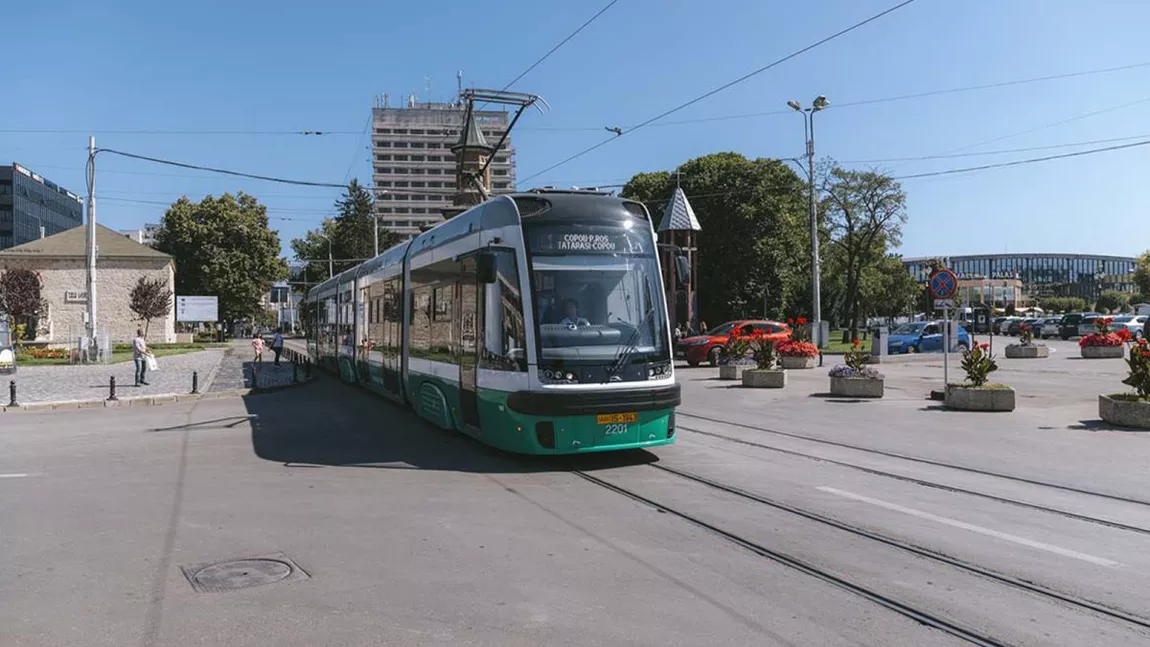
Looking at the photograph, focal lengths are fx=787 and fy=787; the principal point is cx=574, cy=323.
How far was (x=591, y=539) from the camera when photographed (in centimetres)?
645

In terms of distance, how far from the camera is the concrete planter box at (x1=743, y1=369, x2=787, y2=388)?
808 inches

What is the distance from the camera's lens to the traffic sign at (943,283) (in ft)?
57.3

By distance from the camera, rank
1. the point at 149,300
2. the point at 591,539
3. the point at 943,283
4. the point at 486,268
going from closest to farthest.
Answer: the point at 591,539 → the point at 486,268 → the point at 943,283 → the point at 149,300

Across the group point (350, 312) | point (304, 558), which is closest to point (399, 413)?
point (350, 312)

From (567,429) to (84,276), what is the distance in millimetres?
58096

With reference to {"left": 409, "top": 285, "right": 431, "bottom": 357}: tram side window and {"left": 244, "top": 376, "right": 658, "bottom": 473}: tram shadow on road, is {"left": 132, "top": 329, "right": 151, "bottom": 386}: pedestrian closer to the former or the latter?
{"left": 244, "top": 376, "right": 658, "bottom": 473}: tram shadow on road

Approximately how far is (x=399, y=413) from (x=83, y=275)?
5015cm

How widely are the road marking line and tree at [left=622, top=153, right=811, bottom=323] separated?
4541 cm

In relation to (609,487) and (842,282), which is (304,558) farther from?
(842,282)

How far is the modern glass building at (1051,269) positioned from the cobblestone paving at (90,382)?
14350 centimetres

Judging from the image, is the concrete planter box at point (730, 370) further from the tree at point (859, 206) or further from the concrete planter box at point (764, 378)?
the tree at point (859, 206)

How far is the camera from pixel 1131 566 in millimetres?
5766

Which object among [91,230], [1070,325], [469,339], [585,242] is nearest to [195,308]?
[91,230]

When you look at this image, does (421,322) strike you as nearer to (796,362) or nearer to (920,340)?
(796,362)
